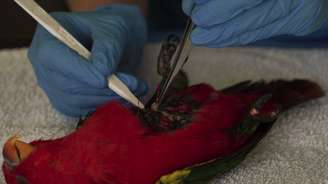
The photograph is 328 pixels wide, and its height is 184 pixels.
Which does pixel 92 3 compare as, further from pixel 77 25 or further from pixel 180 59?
pixel 180 59

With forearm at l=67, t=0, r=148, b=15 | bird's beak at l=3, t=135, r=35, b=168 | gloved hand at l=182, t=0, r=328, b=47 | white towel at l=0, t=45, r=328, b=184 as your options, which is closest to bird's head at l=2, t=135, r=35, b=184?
bird's beak at l=3, t=135, r=35, b=168

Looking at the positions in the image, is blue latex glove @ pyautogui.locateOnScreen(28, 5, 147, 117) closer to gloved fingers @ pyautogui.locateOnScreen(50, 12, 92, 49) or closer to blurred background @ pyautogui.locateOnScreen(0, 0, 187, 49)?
gloved fingers @ pyautogui.locateOnScreen(50, 12, 92, 49)

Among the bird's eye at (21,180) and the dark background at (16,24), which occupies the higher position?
the bird's eye at (21,180)

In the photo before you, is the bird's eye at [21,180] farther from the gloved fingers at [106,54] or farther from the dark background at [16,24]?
the dark background at [16,24]

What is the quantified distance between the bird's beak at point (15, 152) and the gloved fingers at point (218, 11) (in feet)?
0.71

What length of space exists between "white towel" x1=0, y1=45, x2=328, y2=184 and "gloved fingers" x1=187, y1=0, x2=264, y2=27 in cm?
16

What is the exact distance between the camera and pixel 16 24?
3.13 feet

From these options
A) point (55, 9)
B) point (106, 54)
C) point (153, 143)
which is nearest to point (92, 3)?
point (55, 9)

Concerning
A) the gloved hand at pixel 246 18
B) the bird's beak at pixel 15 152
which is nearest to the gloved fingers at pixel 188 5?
the gloved hand at pixel 246 18

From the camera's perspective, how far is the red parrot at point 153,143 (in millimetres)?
461

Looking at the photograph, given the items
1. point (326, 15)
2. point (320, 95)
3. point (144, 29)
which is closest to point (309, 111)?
point (320, 95)

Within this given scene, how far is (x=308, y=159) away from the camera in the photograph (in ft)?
1.94

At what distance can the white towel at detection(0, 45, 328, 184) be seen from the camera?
57cm

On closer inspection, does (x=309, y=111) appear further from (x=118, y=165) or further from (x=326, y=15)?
(x=118, y=165)
